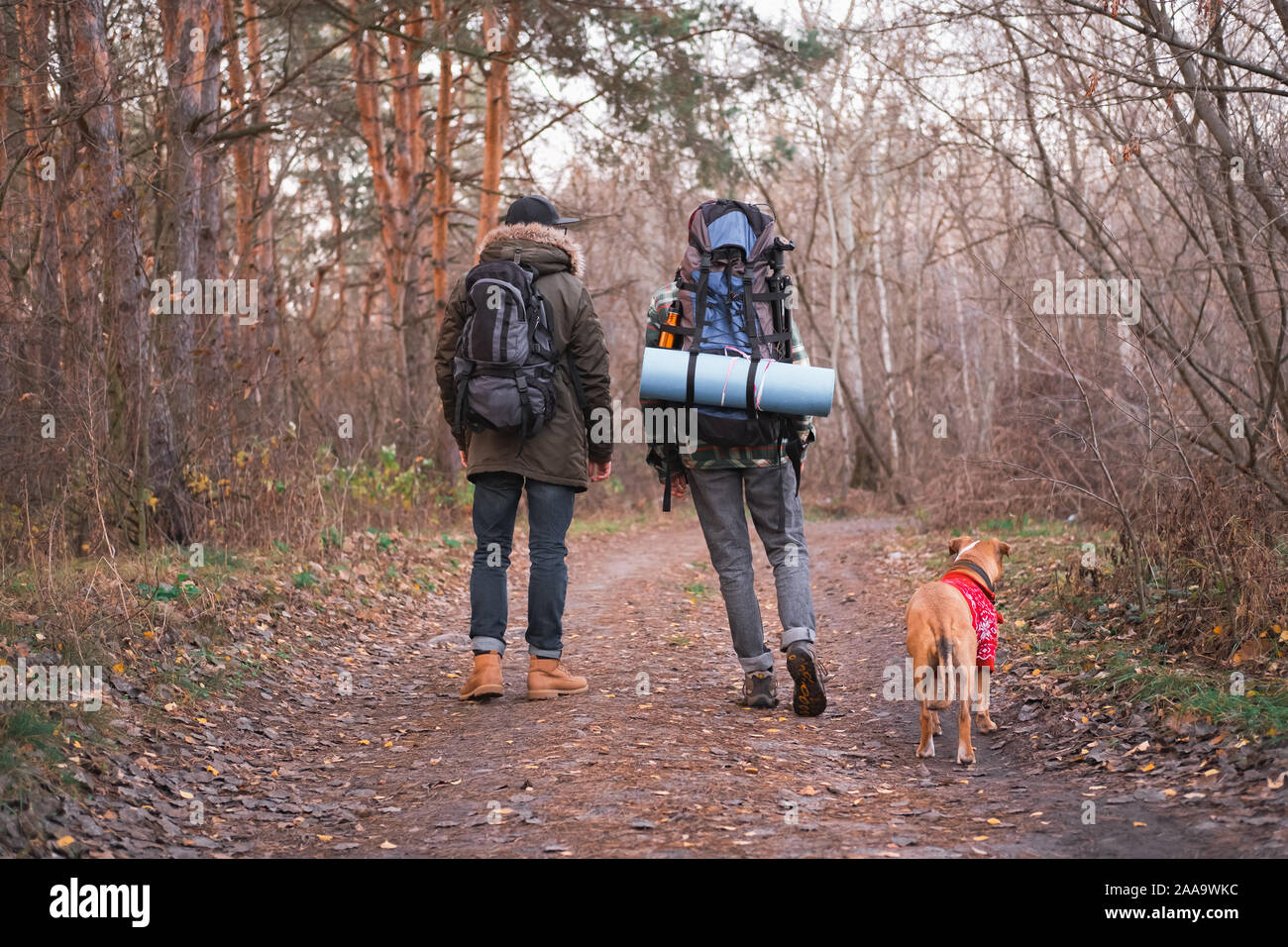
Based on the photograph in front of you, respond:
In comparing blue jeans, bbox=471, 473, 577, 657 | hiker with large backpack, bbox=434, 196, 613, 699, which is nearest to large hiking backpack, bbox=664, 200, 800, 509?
hiker with large backpack, bbox=434, 196, 613, 699

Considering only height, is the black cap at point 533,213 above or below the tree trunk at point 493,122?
below

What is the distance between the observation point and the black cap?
580cm

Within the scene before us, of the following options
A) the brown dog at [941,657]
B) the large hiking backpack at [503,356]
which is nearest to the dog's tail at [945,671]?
the brown dog at [941,657]

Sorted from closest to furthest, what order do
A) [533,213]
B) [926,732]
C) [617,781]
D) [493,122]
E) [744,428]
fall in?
[617,781]
[926,732]
[744,428]
[533,213]
[493,122]

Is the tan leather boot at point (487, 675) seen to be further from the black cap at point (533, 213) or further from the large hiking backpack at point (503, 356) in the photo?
the black cap at point (533, 213)

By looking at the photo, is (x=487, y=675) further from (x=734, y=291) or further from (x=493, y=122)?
(x=493, y=122)

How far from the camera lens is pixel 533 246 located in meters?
5.70

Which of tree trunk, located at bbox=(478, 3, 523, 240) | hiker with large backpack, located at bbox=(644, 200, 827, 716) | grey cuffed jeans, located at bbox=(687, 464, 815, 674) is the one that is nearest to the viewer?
hiker with large backpack, located at bbox=(644, 200, 827, 716)

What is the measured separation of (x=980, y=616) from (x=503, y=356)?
8.70ft

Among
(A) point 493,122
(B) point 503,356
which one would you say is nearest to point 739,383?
(B) point 503,356

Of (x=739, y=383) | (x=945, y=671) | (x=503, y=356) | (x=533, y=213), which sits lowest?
(x=945, y=671)

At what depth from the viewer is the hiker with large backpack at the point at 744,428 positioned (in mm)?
5352

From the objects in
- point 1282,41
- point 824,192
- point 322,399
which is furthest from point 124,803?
point 824,192

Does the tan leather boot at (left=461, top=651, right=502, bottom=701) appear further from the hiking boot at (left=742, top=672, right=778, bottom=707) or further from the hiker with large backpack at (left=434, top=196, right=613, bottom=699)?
the hiking boot at (left=742, top=672, right=778, bottom=707)
